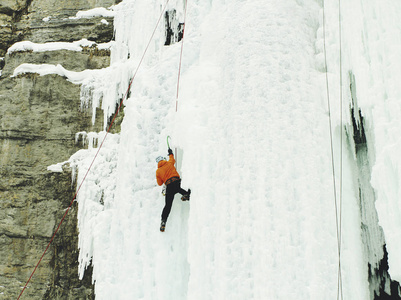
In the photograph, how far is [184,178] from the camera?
425 cm

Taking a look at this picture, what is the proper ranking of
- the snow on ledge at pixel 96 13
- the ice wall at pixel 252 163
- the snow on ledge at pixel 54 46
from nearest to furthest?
the ice wall at pixel 252 163 → the snow on ledge at pixel 54 46 → the snow on ledge at pixel 96 13

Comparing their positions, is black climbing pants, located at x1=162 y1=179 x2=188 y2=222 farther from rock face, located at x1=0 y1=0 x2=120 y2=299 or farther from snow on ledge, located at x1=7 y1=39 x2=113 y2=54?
snow on ledge, located at x1=7 y1=39 x2=113 y2=54

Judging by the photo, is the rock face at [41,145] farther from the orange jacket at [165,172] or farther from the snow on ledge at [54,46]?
the orange jacket at [165,172]

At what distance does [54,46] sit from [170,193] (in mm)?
4338

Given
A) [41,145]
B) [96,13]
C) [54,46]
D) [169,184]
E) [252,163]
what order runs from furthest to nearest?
[96,13] < [54,46] < [41,145] < [169,184] < [252,163]

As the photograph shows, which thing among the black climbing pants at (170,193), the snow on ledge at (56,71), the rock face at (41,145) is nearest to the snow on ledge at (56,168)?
the rock face at (41,145)

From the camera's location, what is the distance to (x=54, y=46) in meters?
6.70

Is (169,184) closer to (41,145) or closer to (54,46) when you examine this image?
(41,145)

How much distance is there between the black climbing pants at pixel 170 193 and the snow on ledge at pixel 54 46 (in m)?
3.73

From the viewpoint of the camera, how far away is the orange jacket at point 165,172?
4352mm

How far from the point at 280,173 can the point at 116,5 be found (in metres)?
5.27

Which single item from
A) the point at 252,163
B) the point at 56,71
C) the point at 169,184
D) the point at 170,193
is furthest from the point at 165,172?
the point at 56,71

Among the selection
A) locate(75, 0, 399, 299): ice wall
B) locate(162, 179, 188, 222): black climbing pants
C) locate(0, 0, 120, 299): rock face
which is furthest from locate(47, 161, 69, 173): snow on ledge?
locate(162, 179, 188, 222): black climbing pants

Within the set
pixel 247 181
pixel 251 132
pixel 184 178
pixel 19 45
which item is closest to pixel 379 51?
pixel 251 132
